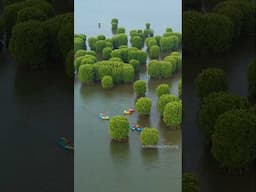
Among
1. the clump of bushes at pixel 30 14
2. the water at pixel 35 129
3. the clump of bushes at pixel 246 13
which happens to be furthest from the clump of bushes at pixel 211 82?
the clump of bushes at pixel 30 14

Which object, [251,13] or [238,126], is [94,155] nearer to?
[238,126]

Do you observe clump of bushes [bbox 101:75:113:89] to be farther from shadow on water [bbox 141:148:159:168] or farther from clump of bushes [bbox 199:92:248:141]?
clump of bushes [bbox 199:92:248:141]

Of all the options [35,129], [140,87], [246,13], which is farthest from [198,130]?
[140,87]

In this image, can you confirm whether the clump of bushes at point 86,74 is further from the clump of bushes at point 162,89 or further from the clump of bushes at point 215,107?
the clump of bushes at point 215,107

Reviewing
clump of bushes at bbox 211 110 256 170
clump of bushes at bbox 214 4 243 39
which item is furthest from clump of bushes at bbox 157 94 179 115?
clump of bushes at bbox 214 4 243 39

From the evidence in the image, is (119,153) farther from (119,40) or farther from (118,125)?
(119,40)
